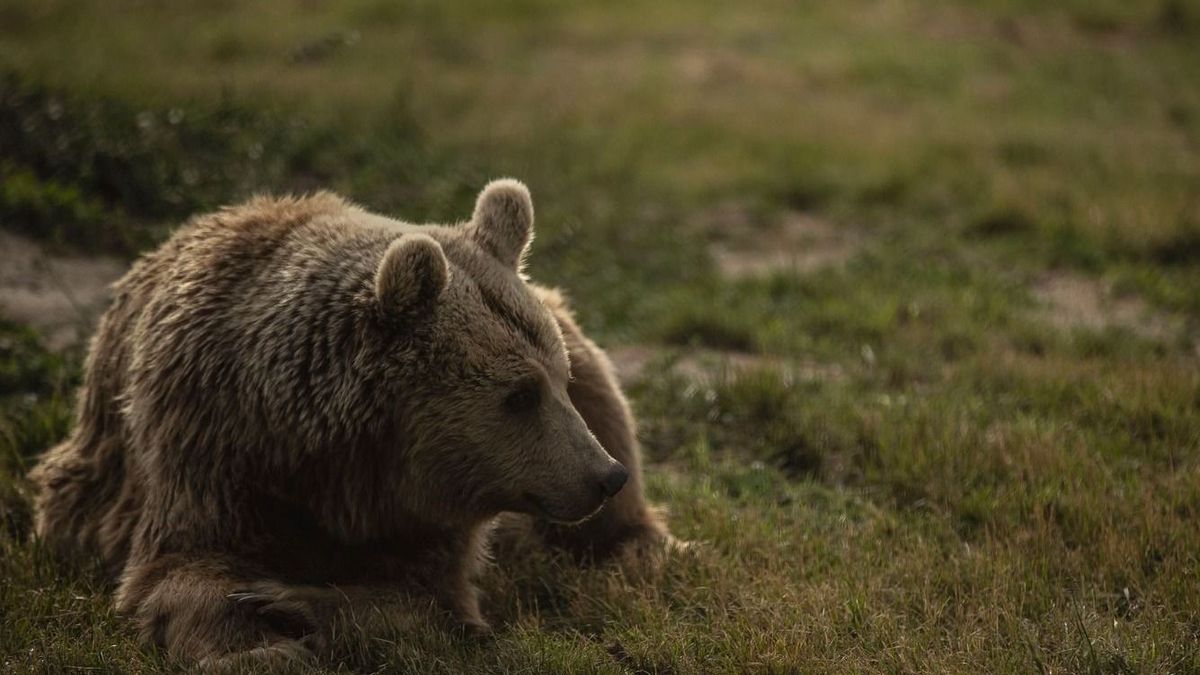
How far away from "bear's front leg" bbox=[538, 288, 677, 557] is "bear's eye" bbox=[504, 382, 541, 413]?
571 mm

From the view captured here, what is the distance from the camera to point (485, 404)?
158 inches

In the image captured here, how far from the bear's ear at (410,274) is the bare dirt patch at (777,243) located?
472cm

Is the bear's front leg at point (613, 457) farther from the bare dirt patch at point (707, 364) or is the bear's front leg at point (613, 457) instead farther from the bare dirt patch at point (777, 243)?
the bare dirt patch at point (777, 243)

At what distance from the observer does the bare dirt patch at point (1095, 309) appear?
7461 mm

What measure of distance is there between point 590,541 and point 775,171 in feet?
21.0

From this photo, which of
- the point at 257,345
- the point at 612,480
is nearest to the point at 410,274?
the point at 257,345

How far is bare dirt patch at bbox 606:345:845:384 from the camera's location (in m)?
6.55

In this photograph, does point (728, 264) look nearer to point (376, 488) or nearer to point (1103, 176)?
point (1103, 176)

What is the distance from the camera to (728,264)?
8.98 meters

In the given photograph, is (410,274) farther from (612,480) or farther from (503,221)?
(612,480)

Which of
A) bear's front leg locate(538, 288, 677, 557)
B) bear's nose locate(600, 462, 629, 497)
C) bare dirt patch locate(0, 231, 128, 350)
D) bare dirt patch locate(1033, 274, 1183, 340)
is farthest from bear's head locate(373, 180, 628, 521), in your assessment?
bare dirt patch locate(1033, 274, 1183, 340)

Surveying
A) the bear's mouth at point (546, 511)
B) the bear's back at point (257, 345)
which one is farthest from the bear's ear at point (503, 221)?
the bear's mouth at point (546, 511)

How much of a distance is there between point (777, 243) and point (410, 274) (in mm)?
5992

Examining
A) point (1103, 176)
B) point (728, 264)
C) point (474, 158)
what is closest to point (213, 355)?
point (728, 264)
